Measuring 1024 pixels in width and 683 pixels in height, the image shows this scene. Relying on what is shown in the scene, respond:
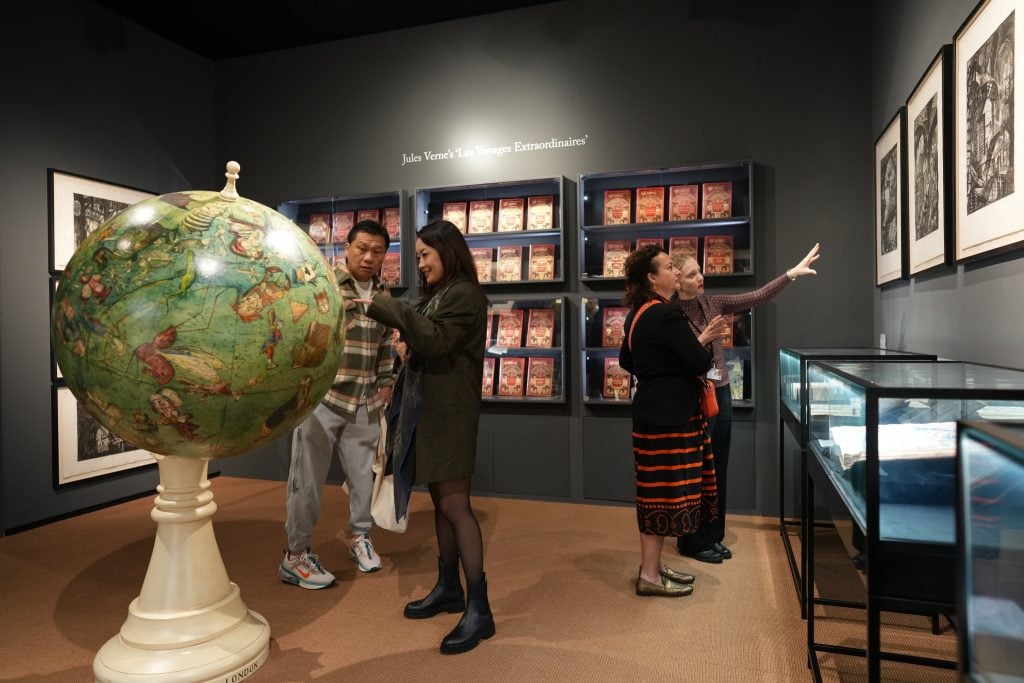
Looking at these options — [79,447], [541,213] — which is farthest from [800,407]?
[79,447]

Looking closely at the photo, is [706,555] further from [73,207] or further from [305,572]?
[73,207]

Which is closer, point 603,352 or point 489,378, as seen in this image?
point 603,352

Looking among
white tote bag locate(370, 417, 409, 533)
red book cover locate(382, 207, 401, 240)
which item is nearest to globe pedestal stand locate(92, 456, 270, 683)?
white tote bag locate(370, 417, 409, 533)

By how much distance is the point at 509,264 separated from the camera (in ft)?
15.9

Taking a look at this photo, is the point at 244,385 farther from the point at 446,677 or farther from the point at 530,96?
the point at 530,96

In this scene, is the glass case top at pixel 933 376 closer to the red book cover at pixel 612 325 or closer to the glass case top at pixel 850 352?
the glass case top at pixel 850 352

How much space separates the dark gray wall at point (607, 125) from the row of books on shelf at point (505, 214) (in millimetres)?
211

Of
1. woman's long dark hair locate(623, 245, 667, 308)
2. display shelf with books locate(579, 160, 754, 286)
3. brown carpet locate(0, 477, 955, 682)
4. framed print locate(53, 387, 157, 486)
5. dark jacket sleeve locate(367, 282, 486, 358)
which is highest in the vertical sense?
display shelf with books locate(579, 160, 754, 286)

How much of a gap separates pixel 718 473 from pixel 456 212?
2.74 meters

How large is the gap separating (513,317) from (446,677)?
114 inches

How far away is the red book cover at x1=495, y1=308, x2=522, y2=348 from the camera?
475cm

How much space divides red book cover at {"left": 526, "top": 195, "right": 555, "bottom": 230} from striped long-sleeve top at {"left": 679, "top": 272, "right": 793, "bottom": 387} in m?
1.45

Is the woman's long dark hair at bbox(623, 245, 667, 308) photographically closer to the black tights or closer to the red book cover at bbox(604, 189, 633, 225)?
the black tights

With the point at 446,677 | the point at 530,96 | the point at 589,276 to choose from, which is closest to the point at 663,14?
the point at 530,96
